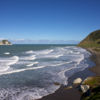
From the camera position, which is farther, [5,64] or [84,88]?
[5,64]

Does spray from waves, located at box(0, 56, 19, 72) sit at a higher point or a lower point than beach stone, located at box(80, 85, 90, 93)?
lower

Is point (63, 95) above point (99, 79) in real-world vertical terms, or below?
below

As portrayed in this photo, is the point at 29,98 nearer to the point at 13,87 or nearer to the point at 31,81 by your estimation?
the point at 13,87

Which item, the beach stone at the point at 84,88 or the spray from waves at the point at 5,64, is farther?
the spray from waves at the point at 5,64

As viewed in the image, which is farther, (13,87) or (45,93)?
(13,87)

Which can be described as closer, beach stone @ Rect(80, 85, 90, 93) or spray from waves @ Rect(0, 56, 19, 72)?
beach stone @ Rect(80, 85, 90, 93)

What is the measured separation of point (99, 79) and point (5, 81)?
10.1 meters

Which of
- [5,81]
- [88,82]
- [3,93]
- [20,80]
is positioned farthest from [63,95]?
[5,81]

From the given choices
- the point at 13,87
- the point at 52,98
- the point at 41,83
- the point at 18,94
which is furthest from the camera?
the point at 41,83

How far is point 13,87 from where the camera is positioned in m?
13.0

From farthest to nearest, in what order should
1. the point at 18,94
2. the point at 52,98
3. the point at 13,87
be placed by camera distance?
1. the point at 13,87
2. the point at 18,94
3. the point at 52,98

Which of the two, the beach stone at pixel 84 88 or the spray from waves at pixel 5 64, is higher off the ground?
the beach stone at pixel 84 88

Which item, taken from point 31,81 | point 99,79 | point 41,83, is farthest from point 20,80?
point 99,79

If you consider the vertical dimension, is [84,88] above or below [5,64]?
above
